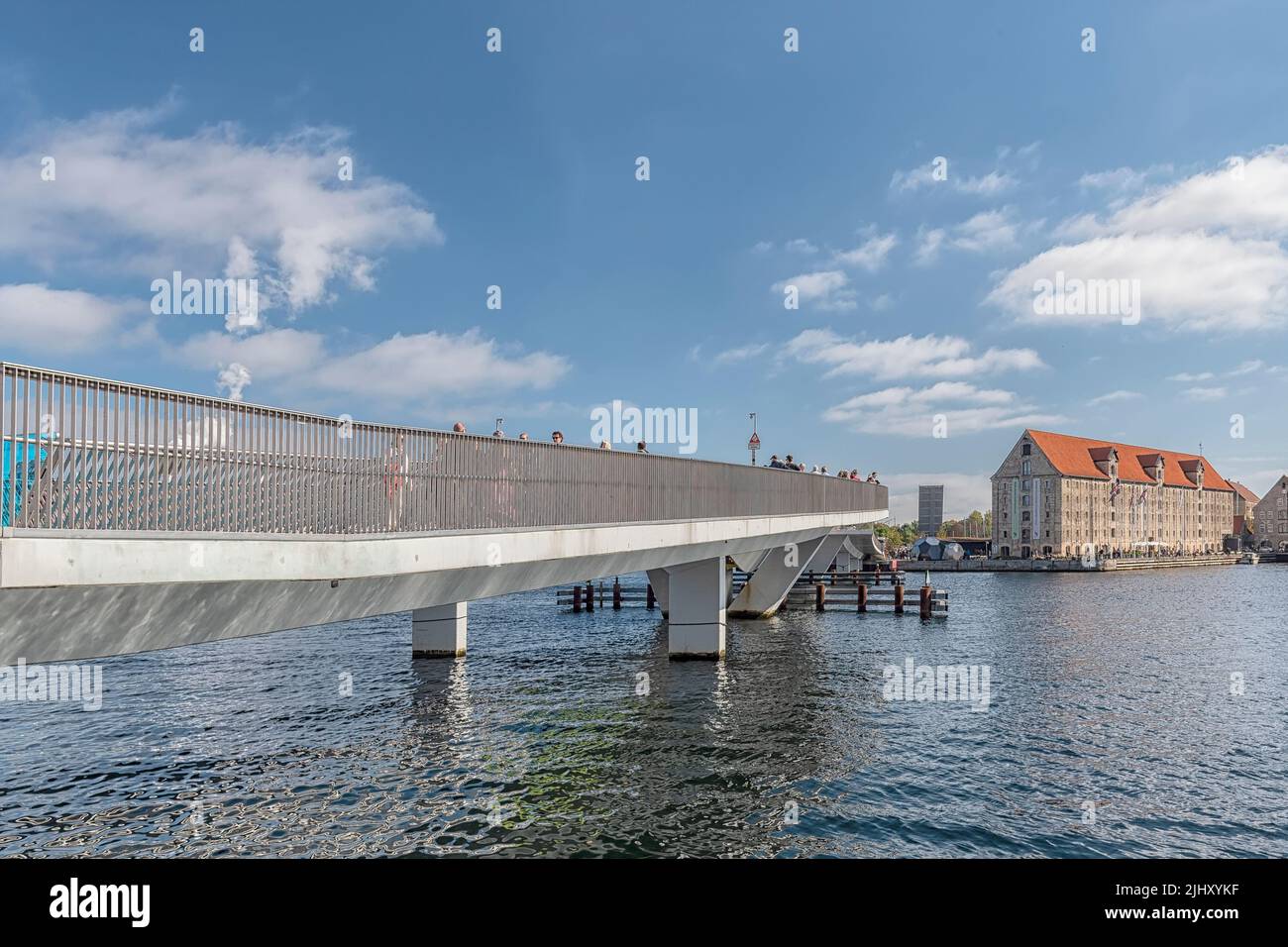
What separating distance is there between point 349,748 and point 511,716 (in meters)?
4.82

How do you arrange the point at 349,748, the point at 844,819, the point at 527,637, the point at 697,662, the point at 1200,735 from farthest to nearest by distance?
the point at 527,637, the point at 697,662, the point at 1200,735, the point at 349,748, the point at 844,819

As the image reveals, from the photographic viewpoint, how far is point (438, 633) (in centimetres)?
3406

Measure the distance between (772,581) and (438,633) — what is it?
23.1 m

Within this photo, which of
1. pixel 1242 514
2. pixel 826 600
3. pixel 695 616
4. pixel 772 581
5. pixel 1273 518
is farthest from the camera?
pixel 1242 514

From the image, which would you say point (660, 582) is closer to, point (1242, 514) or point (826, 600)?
point (826, 600)

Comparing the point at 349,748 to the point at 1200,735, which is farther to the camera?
the point at 1200,735

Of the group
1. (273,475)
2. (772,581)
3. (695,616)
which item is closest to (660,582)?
(695,616)

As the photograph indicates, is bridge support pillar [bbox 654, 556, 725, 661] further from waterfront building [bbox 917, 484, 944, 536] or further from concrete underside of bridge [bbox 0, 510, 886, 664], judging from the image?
waterfront building [bbox 917, 484, 944, 536]

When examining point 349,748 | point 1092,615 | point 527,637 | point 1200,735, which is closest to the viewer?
point 349,748
